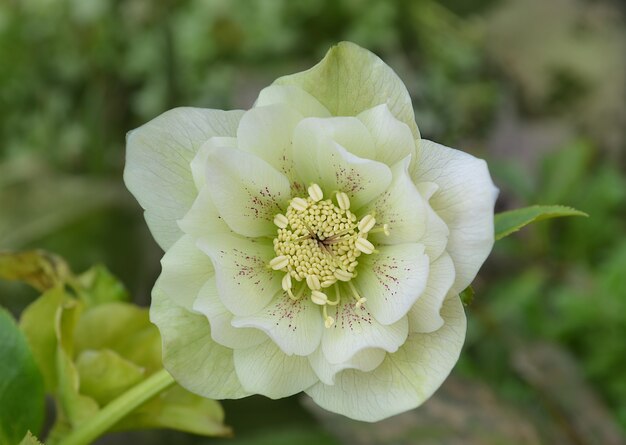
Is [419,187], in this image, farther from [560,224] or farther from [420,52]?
[420,52]

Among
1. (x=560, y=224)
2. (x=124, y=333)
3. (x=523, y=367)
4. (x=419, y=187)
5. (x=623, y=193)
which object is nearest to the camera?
(x=419, y=187)

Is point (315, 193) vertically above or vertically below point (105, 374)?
above

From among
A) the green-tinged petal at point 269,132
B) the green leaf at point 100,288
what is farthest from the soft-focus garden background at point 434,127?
the green-tinged petal at point 269,132

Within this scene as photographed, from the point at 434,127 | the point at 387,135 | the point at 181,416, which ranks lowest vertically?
the point at 434,127

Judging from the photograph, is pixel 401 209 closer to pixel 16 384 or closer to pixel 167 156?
pixel 167 156

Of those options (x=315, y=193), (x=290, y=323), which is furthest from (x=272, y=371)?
(x=315, y=193)

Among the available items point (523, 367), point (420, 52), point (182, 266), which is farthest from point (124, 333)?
point (420, 52)
